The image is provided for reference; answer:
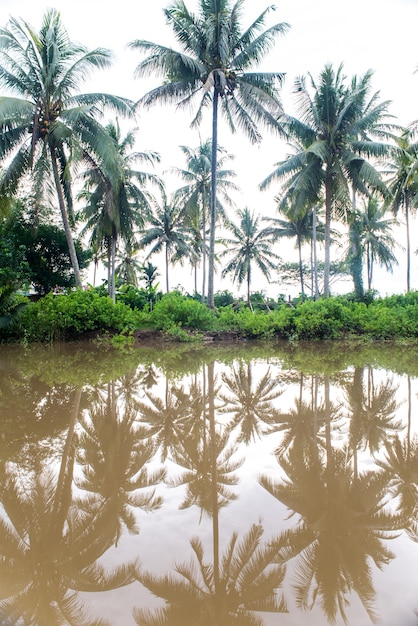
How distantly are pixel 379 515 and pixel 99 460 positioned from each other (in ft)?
6.39

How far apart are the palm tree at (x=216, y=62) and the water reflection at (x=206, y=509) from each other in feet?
38.6

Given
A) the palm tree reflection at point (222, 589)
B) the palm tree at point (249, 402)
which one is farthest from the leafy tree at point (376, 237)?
the palm tree reflection at point (222, 589)

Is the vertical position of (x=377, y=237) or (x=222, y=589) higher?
(x=377, y=237)

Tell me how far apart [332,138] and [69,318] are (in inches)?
470

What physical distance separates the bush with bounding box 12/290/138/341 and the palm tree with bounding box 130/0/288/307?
397 centimetres

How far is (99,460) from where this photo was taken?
10.4 feet

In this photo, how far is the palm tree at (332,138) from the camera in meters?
16.0

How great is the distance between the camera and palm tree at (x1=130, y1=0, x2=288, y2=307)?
15320 mm

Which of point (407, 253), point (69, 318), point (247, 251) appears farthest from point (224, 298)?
point (69, 318)

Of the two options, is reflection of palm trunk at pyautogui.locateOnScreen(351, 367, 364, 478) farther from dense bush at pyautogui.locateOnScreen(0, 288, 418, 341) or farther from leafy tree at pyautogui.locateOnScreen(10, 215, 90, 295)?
leafy tree at pyautogui.locateOnScreen(10, 215, 90, 295)

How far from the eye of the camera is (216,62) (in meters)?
15.9

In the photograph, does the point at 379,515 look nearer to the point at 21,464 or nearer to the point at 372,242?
the point at 21,464

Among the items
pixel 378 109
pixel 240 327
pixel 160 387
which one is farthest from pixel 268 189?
pixel 160 387

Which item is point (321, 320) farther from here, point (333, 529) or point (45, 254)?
point (45, 254)
